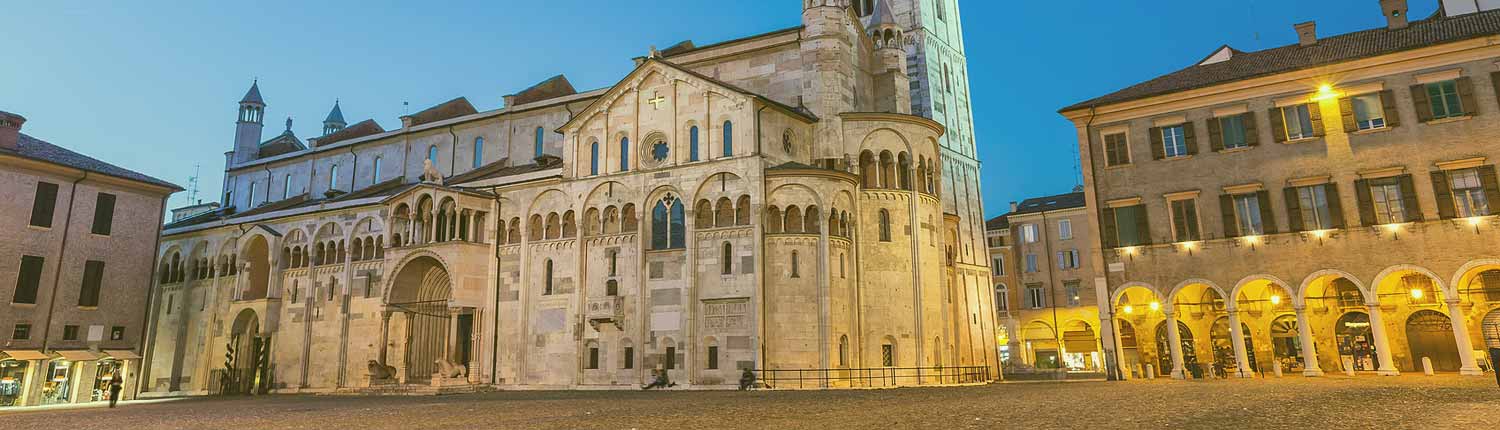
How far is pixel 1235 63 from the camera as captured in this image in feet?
90.0

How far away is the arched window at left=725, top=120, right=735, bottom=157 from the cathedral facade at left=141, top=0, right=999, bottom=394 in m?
0.07

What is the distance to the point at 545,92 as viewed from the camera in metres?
41.5

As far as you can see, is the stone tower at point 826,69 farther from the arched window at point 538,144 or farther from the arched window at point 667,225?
the arched window at point 538,144

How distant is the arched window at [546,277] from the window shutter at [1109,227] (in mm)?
19385

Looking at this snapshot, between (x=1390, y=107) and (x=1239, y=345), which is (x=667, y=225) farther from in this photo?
(x=1390, y=107)

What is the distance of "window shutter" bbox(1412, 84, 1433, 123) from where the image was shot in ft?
76.3

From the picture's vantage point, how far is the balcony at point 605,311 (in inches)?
1120

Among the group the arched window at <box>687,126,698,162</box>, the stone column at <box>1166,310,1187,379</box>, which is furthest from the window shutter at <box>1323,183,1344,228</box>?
the arched window at <box>687,126,698,162</box>

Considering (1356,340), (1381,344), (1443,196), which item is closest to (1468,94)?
(1443,196)

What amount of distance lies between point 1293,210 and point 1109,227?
5.01 meters

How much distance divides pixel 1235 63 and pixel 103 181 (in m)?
40.7

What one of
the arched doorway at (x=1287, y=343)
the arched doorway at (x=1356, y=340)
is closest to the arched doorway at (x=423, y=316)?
the arched doorway at (x=1287, y=343)

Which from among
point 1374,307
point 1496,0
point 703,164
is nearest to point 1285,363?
point 1374,307

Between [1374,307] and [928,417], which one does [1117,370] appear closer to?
[1374,307]
